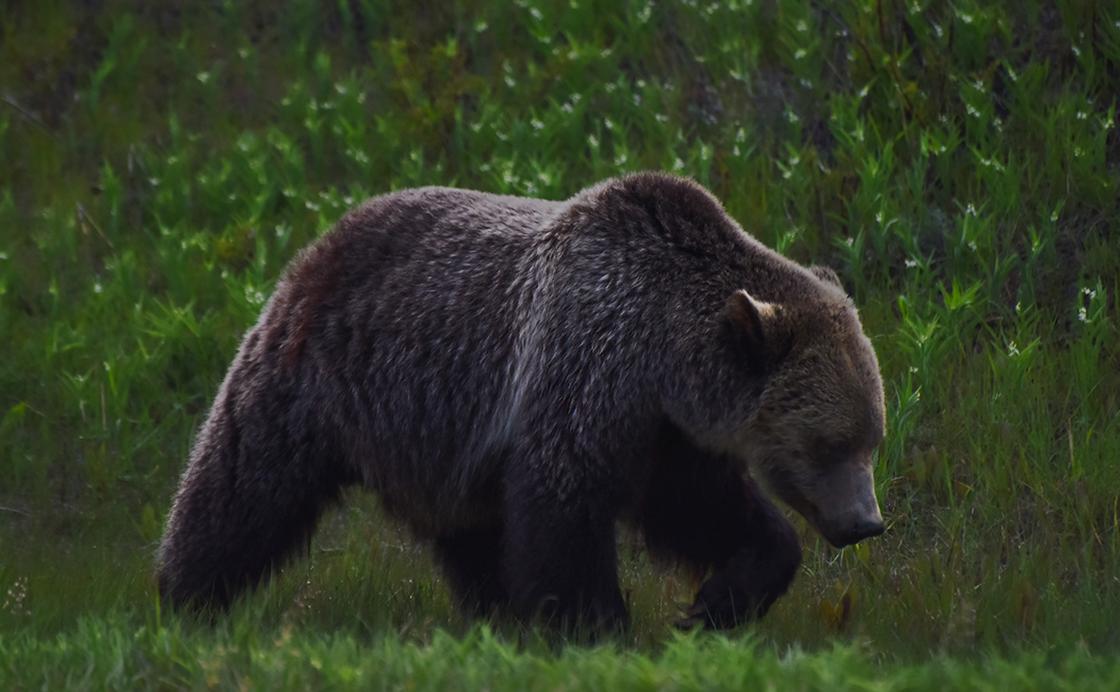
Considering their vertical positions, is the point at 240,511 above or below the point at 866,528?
below

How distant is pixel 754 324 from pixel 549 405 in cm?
68

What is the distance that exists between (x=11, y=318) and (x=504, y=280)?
13.4 feet

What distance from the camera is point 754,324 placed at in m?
5.04

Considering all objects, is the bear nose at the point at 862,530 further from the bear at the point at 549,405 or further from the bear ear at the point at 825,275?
the bear ear at the point at 825,275

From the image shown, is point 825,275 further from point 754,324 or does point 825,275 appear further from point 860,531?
point 860,531

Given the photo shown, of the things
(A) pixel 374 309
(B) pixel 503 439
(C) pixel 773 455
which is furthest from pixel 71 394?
(C) pixel 773 455

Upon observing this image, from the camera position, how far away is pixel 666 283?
208 inches

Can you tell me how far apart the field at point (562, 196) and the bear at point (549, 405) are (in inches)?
10.3

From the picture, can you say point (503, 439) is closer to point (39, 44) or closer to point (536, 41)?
point (536, 41)

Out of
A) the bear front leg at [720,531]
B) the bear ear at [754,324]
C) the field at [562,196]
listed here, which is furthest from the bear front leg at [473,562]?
the bear ear at [754,324]

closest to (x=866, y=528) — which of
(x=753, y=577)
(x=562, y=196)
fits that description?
(x=753, y=577)

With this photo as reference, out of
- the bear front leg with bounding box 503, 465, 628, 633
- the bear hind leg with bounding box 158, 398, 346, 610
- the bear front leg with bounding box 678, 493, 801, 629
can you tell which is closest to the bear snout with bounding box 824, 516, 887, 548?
the bear front leg with bounding box 678, 493, 801, 629

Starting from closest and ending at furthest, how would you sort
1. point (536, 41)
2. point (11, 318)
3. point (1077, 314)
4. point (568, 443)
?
point (568, 443), point (1077, 314), point (11, 318), point (536, 41)

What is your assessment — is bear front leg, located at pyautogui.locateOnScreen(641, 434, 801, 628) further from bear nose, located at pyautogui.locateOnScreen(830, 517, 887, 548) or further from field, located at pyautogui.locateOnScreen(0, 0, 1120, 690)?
bear nose, located at pyautogui.locateOnScreen(830, 517, 887, 548)
